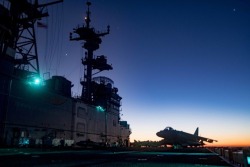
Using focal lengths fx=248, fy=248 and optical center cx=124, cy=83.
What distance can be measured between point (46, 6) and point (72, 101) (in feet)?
69.4

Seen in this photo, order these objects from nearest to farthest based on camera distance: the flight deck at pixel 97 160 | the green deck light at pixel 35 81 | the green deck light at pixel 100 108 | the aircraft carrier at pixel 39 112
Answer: the flight deck at pixel 97 160 < the aircraft carrier at pixel 39 112 < the green deck light at pixel 35 81 < the green deck light at pixel 100 108

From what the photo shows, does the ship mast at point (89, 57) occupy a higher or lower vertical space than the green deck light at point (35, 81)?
higher

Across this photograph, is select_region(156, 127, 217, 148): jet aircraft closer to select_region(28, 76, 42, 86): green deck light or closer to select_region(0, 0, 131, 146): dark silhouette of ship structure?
select_region(0, 0, 131, 146): dark silhouette of ship structure

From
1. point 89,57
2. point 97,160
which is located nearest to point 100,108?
point 89,57

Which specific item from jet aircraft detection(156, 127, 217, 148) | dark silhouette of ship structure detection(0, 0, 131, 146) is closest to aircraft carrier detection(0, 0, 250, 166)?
dark silhouette of ship structure detection(0, 0, 131, 146)

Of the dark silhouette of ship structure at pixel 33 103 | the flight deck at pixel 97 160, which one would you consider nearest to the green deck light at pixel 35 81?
the dark silhouette of ship structure at pixel 33 103

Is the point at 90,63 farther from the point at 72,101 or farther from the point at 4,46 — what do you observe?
the point at 4,46

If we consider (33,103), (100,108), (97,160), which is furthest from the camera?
(100,108)

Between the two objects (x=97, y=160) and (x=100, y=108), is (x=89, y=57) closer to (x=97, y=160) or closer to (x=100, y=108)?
(x=100, y=108)

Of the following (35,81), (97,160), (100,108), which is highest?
(35,81)

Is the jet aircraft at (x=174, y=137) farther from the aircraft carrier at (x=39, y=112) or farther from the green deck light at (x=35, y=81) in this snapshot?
the green deck light at (x=35, y=81)

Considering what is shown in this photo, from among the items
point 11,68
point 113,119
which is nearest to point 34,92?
point 11,68

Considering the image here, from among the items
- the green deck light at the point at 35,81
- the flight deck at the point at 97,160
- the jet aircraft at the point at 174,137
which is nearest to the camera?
the flight deck at the point at 97,160

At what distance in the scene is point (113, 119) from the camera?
83.2 meters
